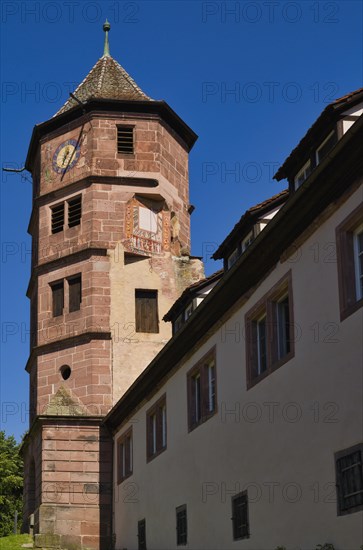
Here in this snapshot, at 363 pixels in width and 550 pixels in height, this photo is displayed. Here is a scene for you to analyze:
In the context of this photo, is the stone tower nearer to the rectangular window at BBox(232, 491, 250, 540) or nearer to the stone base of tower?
the stone base of tower

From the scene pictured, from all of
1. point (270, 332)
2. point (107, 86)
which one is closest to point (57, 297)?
point (107, 86)

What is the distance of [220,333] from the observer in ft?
68.5

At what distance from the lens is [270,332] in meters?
17.5

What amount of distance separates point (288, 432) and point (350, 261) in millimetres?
3260

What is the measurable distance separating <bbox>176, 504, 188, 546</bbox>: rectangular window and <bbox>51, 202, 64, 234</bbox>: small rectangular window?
15838 millimetres

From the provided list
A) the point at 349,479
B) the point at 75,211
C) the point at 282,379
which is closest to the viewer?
the point at 349,479

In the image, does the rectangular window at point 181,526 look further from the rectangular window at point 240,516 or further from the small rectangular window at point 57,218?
the small rectangular window at point 57,218

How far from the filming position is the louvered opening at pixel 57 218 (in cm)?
3650

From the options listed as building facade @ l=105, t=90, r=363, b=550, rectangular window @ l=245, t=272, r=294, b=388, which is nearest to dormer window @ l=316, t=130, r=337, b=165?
building facade @ l=105, t=90, r=363, b=550

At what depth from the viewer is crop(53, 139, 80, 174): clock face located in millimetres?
36719

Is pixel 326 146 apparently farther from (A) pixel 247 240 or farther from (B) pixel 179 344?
(B) pixel 179 344

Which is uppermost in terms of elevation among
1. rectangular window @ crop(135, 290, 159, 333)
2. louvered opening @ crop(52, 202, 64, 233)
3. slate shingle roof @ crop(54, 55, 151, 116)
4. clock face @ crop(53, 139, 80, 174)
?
slate shingle roof @ crop(54, 55, 151, 116)

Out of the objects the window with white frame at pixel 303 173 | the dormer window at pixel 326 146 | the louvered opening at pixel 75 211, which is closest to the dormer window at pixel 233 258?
the window with white frame at pixel 303 173

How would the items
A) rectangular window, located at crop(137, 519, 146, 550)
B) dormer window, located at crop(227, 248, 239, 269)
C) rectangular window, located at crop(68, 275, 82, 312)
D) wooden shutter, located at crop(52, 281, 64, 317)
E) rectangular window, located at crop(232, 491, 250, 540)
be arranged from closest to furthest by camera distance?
rectangular window, located at crop(232, 491, 250, 540), dormer window, located at crop(227, 248, 239, 269), rectangular window, located at crop(137, 519, 146, 550), rectangular window, located at crop(68, 275, 82, 312), wooden shutter, located at crop(52, 281, 64, 317)
